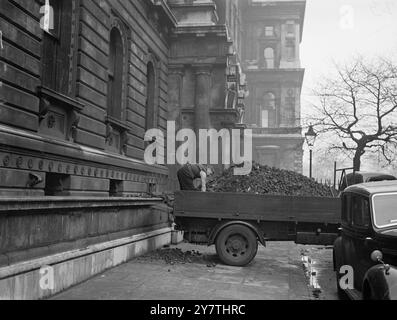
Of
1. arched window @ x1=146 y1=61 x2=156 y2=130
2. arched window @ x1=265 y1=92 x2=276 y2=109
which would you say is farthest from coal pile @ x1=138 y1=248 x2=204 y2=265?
arched window @ x1=265 y1=92 x2=276 y2=109

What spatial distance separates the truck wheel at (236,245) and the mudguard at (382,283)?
5.09m

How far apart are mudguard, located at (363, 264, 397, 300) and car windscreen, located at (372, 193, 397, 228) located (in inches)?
36.1

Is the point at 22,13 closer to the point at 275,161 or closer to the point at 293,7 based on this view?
the point at 275,161

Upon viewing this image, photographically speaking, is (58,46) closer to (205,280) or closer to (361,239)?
(205,280)

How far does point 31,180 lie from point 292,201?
5.54 meters

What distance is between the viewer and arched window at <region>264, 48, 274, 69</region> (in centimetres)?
5456

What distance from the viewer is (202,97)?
20.6m

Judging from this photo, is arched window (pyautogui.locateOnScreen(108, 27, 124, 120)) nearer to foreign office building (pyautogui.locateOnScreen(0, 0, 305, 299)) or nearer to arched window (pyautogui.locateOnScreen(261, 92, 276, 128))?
foreign office building (pyautogui.locateOnScreen(0, 0, 305, 299))

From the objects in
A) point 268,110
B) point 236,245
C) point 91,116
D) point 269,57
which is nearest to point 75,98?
point 91,116

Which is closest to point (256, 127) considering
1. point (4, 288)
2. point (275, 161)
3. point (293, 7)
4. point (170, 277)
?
point (275, 161)

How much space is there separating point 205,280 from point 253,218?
2275 millimetres

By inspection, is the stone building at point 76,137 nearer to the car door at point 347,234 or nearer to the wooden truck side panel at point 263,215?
the wooden truck side panel at point 263,215

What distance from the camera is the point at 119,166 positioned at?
13016 mm

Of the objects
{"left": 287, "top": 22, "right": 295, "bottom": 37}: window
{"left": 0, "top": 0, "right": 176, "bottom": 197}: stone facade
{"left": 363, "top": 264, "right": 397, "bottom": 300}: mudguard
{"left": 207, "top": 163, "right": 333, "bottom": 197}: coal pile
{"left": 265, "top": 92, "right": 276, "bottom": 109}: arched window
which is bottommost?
{"left": 363, "top": 264, "right": 397, "bottom": 300}: mudguard
